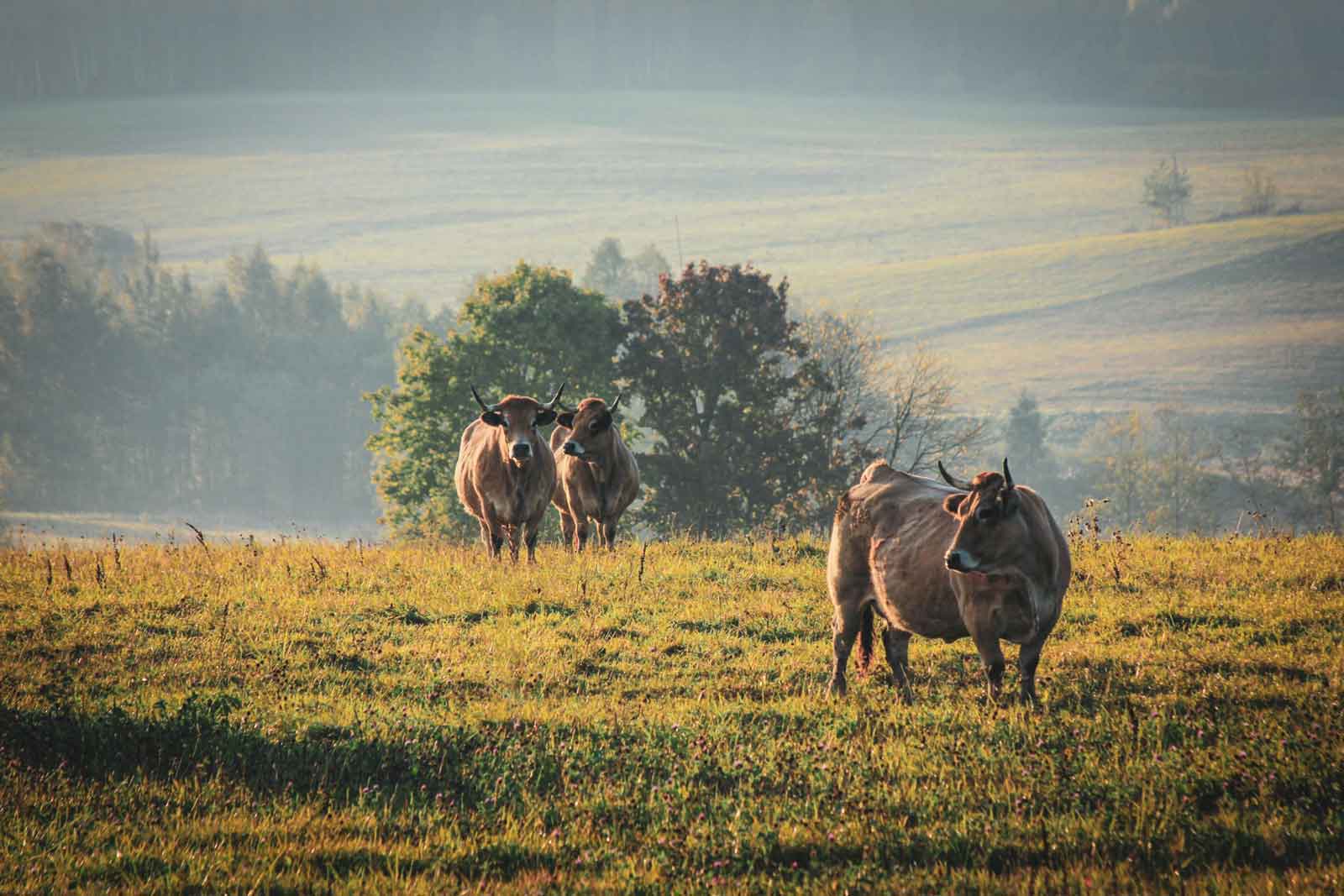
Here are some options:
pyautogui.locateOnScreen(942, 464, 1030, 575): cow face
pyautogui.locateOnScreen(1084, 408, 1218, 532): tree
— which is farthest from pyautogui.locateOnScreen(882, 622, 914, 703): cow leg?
pyautogui.locateOnScreen(1084, 408, 1218, 532): tree

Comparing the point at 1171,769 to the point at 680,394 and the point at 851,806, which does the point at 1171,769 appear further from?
the point at 680,394

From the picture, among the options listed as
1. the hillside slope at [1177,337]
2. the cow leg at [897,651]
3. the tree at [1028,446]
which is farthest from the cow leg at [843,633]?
the hillside slope at [1177,337]

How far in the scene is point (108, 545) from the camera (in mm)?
24031

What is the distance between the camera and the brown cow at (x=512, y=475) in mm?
21406

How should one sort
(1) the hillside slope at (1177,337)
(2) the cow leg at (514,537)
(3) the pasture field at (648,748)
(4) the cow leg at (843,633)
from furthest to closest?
(1) the hillside slope at (1177,337)
(2) the cow leg at (514,537)
(4) the cow leg at (843,633)
(3) the pasture field at (648,748)

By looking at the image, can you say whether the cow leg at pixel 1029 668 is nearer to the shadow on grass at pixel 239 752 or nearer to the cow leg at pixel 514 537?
the shadow on grass at pixel 239 752

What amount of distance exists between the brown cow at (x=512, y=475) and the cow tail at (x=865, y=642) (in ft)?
29.4

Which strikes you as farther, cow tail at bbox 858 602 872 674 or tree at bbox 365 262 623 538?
tree at bbox 365 262 623 538

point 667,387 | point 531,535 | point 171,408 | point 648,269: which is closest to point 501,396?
point 667,387

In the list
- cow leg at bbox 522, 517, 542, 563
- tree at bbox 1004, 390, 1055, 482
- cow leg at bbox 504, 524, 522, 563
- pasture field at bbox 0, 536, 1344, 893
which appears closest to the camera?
pasture field at bbox 0, 536, 1344, 893

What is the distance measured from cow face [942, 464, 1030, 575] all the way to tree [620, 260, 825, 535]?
31.6m

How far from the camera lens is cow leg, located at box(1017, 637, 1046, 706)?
1162 centimetres

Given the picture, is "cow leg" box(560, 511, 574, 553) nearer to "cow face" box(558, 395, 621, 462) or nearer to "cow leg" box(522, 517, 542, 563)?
"cow face" box(558, 395, 621, 462)

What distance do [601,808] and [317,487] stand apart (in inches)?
5124
